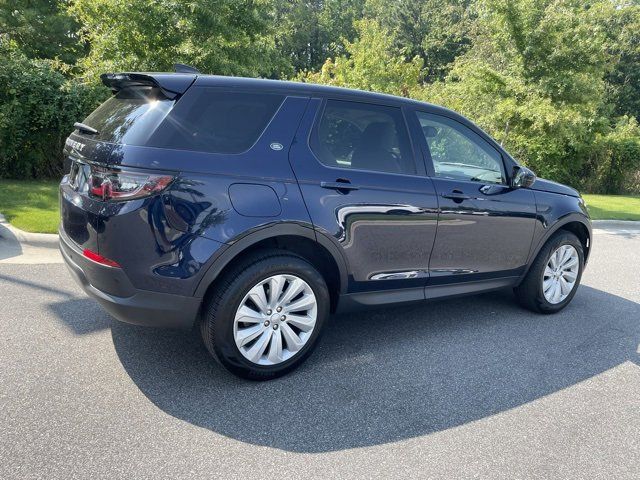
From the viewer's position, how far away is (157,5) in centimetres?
927

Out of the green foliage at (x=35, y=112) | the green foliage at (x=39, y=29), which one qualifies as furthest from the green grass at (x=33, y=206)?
the green foliage at (x=39, y=29)

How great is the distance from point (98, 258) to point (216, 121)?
1043mm

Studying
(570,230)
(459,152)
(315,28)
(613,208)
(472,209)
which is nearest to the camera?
(472,209)

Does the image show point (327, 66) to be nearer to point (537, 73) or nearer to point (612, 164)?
point (537, 73)

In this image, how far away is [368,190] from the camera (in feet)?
11.2

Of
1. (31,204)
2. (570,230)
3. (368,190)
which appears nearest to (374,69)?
(31,204)

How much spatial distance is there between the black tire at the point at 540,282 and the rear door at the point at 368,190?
140cm

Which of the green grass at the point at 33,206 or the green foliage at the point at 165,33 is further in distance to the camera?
the green foliage at the point at 165,33

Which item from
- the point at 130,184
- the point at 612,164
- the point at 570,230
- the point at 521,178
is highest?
the point at 521,178

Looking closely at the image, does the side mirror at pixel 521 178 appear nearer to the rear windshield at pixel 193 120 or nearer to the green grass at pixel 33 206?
the rear windshield at pixel 193 120

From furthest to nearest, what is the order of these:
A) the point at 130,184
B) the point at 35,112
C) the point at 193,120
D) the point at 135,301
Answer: the point at 35,112
the point at 193,120
the point at 135,301
the point at 130,184

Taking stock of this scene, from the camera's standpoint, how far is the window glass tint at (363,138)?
3.34 meters

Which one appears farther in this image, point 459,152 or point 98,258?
point 459,152

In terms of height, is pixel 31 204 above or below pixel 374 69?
below
